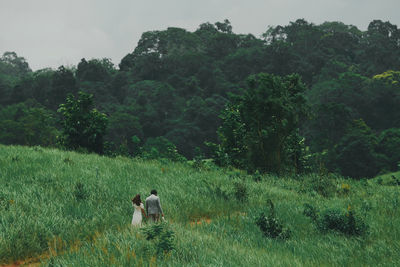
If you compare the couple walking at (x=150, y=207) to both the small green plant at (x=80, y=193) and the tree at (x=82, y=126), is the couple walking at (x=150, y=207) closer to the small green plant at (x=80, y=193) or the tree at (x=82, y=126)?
the small green plant at (x=80, y=193)

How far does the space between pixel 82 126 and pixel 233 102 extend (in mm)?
11191

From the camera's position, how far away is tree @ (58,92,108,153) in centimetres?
2148

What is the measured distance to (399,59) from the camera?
64.5 meters

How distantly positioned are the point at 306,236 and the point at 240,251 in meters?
2.74

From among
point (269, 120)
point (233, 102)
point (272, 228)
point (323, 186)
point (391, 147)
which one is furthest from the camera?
point (391, 147)

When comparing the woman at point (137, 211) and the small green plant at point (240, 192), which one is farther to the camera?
the small green plant at point (240, 192)

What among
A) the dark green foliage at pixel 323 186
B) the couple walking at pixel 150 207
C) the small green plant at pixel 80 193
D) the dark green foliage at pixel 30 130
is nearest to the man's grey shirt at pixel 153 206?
the couple walking at pixel 150 207

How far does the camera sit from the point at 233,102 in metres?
26.5

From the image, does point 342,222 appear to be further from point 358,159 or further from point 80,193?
point 358,159

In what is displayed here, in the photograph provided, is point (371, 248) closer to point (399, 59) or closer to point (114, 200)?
point (114, 200)

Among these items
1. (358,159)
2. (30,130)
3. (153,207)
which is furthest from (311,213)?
(30,130)

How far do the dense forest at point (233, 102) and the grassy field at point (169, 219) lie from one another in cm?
676

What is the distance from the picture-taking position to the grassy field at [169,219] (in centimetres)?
588

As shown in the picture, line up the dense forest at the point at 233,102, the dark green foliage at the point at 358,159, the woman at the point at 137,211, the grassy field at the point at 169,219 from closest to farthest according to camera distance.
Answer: the grassy field at the point at 169,219, the woman at the point at 137,211, the dense forest at the point at 233,102, the dark green foliage at the point at 358,159
